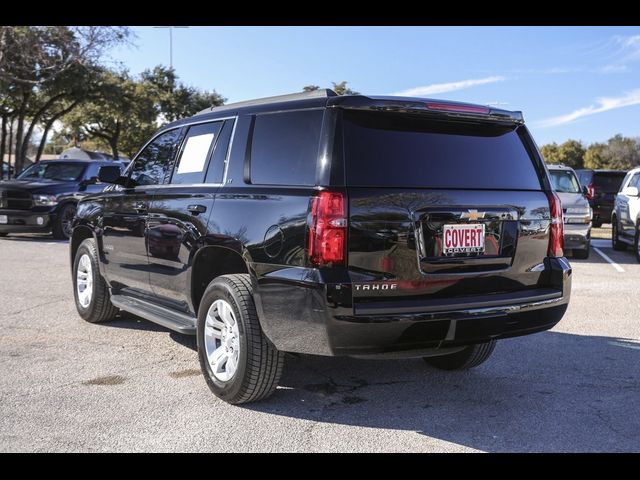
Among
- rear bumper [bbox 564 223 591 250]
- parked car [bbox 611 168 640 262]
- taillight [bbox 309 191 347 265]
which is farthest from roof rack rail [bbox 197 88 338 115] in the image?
parked car [bbox 611 168 640 262]

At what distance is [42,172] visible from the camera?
1589 centimetres

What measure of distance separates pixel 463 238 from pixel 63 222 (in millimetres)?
13006

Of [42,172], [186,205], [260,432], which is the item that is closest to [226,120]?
[186,205]

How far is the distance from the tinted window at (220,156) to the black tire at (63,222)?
11367mm

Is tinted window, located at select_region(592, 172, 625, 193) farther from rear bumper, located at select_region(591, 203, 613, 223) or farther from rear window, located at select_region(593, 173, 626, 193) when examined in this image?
rear bumper, located at select_region(591, 203, 613, 223)

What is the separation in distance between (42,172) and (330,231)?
14.0 metres

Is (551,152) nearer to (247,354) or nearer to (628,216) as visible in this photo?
(628,216)

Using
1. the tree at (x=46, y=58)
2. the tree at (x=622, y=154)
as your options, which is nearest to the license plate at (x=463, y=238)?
the tree at (x=46, y=58)

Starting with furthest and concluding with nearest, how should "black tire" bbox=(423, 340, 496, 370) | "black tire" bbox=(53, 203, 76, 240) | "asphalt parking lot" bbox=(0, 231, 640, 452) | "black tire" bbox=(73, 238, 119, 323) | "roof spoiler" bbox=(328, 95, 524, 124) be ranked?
"black tire" bbox=(53, 203, 76, 240) → "black tire" bbox=(73, 238, 119, 323) → "black tire" bbox=(423, 340, 496, 370) → "roof spoiler" bbox=(328, 95, 524, 124) → "asphalt parking lot" bbox=(0, 231, 640, 452)

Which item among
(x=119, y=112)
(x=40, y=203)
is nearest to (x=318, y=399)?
(x=40, y=203)

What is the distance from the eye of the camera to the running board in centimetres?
482

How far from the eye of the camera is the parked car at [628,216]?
1295 centimetres

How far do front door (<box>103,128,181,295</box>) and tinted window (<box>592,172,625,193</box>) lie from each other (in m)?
17.5

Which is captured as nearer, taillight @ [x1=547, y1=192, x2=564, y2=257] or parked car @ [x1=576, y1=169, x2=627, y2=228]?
taillight @ [x1=547, y1=192, x2=564, y2=257]
